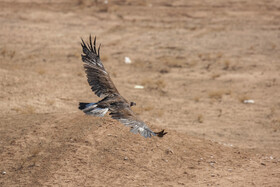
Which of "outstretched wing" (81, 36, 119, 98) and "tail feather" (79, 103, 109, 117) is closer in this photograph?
"tail feather" (79, 103, 109, 117)

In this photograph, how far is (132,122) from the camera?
6992mm

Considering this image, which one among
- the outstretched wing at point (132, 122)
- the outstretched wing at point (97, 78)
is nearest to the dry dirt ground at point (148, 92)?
the outstretched wing at point (97, 78)

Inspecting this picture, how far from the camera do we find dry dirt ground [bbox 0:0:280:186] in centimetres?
789

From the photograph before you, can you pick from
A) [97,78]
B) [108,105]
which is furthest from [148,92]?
[108,105]

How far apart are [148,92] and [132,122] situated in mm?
7700

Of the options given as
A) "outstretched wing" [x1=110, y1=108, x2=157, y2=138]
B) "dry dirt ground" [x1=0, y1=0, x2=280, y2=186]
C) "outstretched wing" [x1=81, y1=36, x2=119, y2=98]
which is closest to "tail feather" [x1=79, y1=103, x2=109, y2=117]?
"outstretched wing" [x1=110, y1=108, x2=157, y2=138]

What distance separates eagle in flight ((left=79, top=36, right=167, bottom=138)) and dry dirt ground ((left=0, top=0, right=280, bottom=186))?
99 centimetres

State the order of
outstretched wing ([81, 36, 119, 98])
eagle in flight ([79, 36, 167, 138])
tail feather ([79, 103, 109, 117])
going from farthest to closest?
1. outstretched wing ([81, 36, 119, 98])
2. tail feather ([79, 103, 109, 117])
3. eagle in flight ([79, 36, 167, 138])

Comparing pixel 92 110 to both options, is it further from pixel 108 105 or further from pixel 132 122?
pixel 132 122

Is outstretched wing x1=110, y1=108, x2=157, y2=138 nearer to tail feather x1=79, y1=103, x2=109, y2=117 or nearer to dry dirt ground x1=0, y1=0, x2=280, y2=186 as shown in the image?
tail feather x1=79, y1=103, x2=109, y2=117

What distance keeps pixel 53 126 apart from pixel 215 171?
136 inches

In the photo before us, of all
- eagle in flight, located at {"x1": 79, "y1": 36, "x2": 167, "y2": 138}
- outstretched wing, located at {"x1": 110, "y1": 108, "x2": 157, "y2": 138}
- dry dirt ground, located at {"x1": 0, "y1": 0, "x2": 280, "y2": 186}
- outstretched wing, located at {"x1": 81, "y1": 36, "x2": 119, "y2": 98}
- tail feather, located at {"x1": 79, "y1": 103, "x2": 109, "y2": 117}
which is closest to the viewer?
outstretched wing, located at {"x1": 110, "y1": 108, "x2": 157, "y2": 138}

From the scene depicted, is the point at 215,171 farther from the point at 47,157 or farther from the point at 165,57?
the point at 165,57

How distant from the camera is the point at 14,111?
36.7ft
